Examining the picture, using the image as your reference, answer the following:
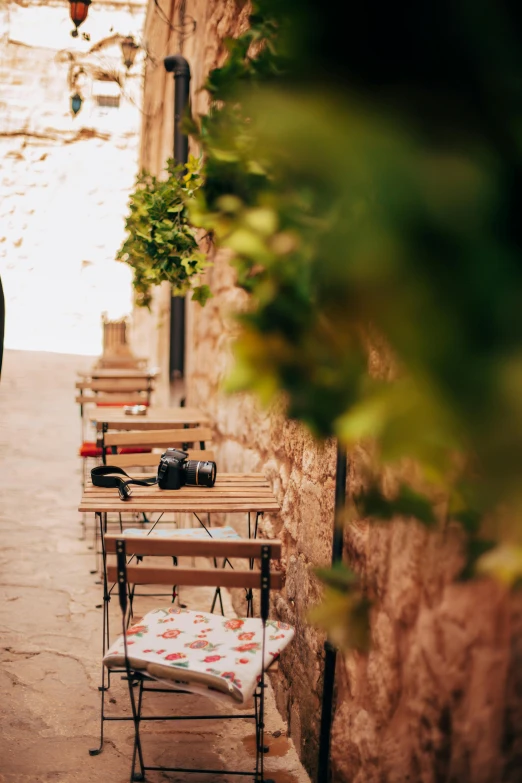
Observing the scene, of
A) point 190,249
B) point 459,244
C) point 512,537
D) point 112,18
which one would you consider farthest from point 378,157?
point 112,18

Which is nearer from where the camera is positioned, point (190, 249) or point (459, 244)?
point (459, 244)

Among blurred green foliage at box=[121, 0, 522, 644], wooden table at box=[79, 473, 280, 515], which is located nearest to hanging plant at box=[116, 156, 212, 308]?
wooden table at box=[79, 473, 280, 515]

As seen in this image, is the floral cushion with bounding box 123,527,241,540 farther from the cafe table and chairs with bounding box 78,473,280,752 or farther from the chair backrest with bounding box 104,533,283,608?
the chair backrest with bounding box 104,533,283,608

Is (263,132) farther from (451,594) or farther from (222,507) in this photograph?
(222,507)

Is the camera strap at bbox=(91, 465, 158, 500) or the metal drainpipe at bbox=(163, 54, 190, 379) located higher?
the metal drainpipe at bbox=(163, 54, 190, 379)

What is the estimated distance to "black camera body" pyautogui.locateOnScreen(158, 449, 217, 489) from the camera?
3.05m

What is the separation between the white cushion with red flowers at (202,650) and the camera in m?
2.09

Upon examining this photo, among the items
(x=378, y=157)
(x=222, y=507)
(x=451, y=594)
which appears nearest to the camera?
(x=378, y=157)

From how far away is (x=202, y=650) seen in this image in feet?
7.43

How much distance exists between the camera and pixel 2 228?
2222cm

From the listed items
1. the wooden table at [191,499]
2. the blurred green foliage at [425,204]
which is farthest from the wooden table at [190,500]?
the blurred green foliage at [425,204]

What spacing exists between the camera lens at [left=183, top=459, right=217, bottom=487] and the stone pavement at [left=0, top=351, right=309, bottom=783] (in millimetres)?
812

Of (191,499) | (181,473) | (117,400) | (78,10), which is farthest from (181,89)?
(191,499)

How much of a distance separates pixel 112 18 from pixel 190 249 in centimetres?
1918
